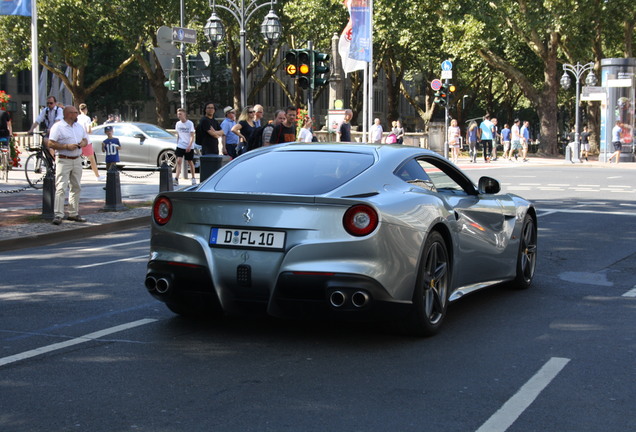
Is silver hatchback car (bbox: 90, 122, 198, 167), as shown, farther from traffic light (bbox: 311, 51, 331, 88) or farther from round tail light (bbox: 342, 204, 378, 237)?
round tail light (bbox: 342, 204, 378, 237)

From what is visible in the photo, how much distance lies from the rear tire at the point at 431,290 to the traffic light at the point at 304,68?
1410 centimetres

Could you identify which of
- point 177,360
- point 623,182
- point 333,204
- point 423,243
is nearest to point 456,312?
point 423,243

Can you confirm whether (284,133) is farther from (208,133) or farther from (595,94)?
(595,94)

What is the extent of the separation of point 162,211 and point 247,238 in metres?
0.79

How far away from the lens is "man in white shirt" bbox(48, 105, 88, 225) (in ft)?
45.6

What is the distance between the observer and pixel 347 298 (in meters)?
6.04

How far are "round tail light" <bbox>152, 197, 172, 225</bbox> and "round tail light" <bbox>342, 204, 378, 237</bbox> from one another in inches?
50.2

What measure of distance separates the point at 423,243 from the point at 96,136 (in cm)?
2399

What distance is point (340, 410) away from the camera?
15.7 feet

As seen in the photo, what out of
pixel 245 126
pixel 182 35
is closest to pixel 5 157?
pixel 182 35

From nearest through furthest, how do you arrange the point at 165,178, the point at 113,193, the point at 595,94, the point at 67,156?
the point at 67,156 → the point at 113,193 → the point at 165,178 → the point at 595,94

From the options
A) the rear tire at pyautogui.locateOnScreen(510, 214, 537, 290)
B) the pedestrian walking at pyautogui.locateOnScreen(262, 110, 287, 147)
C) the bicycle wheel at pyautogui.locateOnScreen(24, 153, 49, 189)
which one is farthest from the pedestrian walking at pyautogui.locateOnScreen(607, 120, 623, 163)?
the rear tire at pyautogui.locateOnScreen(510, 214, 537, 290)

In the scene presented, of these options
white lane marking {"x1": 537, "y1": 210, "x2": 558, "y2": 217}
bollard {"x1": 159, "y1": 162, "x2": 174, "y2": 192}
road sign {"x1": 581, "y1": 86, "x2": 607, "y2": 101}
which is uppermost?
road sign {"x1": 581, "y1": 86, "x2": 607, "y2": 101}

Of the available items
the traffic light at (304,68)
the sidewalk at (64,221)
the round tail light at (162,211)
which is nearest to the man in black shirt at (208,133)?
the sidewalk at (64,221)
